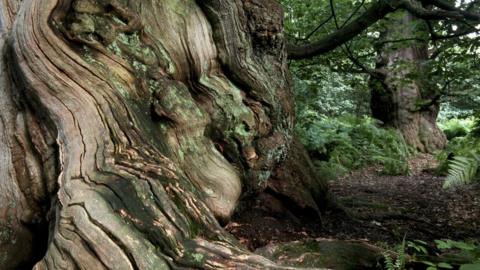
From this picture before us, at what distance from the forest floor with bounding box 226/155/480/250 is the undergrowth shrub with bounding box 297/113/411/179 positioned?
173cm

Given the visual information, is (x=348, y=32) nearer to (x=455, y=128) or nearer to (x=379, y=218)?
(x=379, y=218)

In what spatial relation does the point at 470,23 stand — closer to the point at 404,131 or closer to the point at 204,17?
the point at 204,17

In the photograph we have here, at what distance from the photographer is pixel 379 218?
16.4ft

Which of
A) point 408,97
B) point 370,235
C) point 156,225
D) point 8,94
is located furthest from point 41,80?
point 408,97

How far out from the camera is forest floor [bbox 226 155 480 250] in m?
3.76

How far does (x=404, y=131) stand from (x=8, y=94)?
11.4 metres

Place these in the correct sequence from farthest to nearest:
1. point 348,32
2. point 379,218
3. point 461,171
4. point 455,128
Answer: point 455,128
point 348,32
point 379,218
point 461,171

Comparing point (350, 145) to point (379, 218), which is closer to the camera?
point (379, 218)

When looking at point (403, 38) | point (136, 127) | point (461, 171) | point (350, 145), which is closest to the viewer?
point (461, 171)

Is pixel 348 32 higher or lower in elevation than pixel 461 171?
higher

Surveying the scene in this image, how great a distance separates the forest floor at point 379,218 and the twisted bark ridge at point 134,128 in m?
0.55

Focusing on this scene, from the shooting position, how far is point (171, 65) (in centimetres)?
301

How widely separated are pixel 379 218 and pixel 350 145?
6.21 m

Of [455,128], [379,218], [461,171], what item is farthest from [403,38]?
[455,128]
